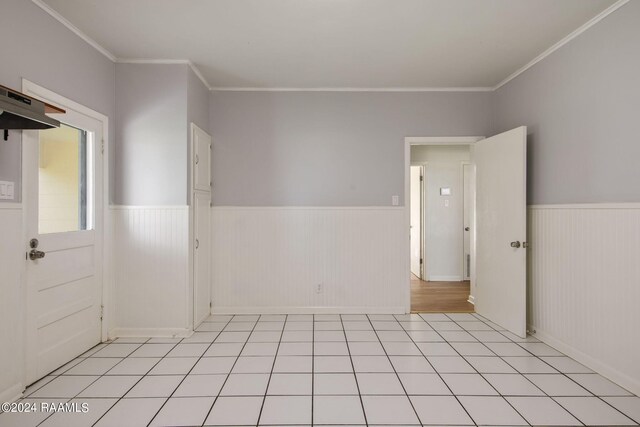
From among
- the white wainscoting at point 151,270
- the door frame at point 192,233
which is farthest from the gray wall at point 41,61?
the white wainscoting at point 151,270

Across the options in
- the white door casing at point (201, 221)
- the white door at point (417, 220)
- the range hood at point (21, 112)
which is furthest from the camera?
the white door at point (417, 220)

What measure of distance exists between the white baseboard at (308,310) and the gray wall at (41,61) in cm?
239

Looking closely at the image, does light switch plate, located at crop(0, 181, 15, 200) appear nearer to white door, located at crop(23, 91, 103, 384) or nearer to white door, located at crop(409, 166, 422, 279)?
white door, located at crop(23, 91, 103, 384)

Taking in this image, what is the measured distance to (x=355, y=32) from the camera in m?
2.88

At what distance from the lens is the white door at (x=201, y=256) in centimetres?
359

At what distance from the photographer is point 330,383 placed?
96.1 inches

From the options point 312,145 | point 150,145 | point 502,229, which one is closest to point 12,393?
point 150,145

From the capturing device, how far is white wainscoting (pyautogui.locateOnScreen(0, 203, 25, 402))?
2.19 metres

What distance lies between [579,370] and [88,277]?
412 centimetres

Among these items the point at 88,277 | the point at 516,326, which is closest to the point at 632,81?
the point at 516,326

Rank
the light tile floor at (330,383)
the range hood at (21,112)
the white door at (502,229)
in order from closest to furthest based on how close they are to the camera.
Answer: the range hood at (21,112) < the light tile floor at (330,383) < the white door at (502,229)

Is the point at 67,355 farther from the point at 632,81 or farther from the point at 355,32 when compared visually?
the point at 632,81

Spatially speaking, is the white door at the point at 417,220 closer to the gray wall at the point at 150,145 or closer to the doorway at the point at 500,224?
the doorway at the point at 500,224

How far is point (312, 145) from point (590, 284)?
2.99 meters
